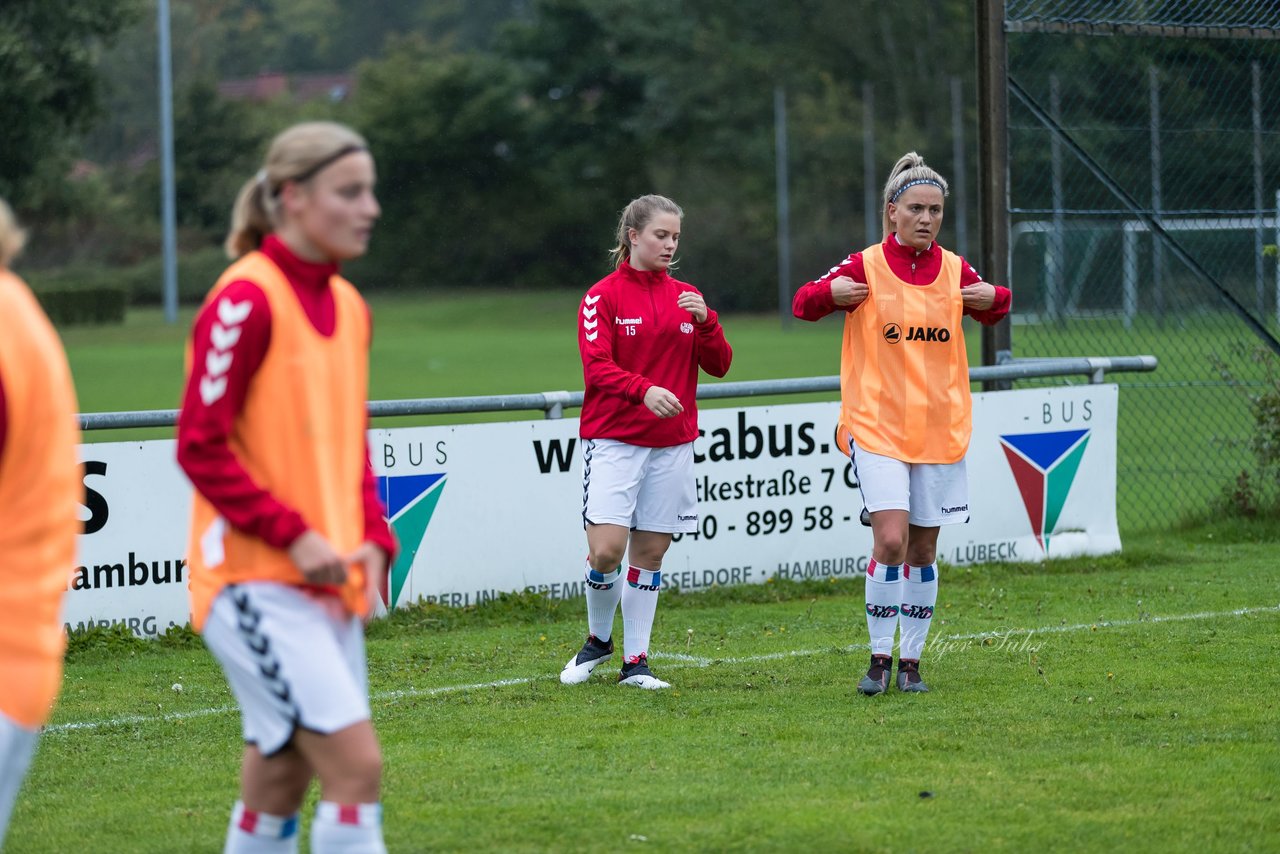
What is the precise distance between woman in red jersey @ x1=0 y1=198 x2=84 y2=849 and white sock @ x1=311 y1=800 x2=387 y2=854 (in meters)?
0.62


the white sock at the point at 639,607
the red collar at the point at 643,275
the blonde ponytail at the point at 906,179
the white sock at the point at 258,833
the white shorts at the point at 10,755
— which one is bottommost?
the white sock at the point at 639,607

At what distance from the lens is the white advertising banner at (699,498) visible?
8742mm

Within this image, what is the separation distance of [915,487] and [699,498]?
329 centimetres

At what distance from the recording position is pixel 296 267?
3553mm

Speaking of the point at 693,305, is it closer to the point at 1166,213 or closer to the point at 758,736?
the point at 758,736

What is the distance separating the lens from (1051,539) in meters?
11.5

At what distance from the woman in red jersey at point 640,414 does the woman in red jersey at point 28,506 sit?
4.20m

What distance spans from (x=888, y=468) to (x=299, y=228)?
13.0 feet

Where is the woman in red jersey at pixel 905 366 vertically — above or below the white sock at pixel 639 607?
above

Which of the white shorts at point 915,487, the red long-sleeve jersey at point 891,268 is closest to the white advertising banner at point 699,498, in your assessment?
the red long-sleeve jersey at point 891,268

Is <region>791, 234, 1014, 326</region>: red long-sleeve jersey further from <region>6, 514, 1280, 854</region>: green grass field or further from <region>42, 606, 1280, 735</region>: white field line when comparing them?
<region>42, 606, 1280, 735</region>: white field line

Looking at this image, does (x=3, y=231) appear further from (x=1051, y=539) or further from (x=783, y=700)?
(x=1051, y=539)

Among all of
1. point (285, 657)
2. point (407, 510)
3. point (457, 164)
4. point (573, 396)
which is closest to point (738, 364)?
point (573, 396)

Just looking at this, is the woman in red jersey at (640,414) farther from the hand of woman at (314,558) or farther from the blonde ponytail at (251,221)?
the hand of woman at (314,558)
